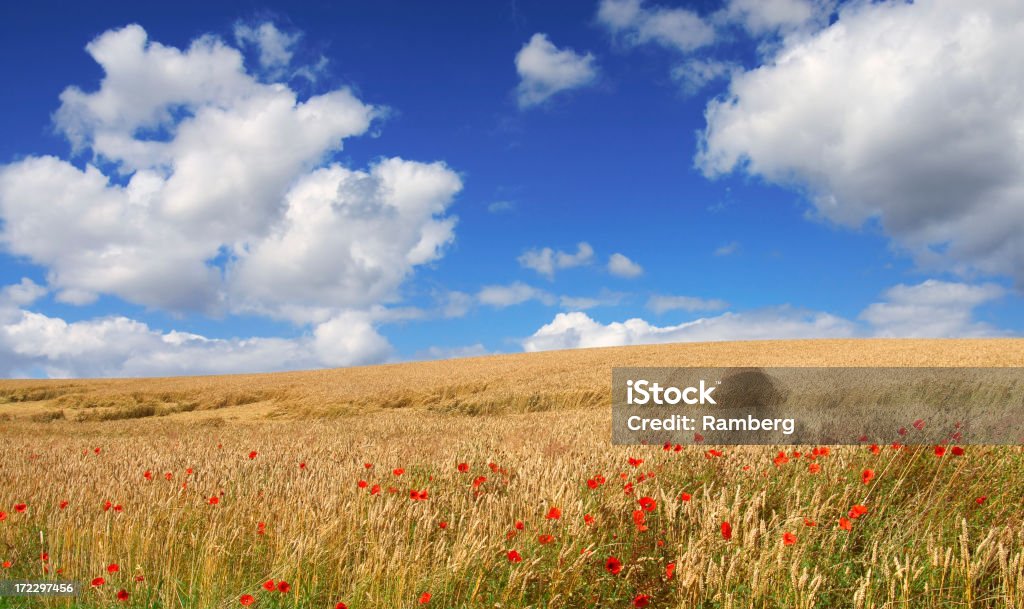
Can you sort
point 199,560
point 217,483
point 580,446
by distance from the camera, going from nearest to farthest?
1. point 199,560
2. point 217,483
3. point 580,446

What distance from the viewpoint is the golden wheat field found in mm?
3592

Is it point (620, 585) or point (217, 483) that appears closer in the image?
point (620, 585)

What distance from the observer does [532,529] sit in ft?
13.9

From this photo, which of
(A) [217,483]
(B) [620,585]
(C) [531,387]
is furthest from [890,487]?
(C) [531,387]

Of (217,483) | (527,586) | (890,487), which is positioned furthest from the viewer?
(217,483)

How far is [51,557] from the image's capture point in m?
4.77

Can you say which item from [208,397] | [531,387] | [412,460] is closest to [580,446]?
[412,460]

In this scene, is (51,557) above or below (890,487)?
below

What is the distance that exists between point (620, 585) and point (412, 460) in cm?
425

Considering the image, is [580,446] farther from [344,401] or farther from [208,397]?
[208,397]

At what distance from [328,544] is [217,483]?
3033 millimetres

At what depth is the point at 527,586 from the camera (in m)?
3.70

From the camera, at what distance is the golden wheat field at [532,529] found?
11.8ft

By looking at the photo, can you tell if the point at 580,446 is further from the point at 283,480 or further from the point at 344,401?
the point at 344,401
